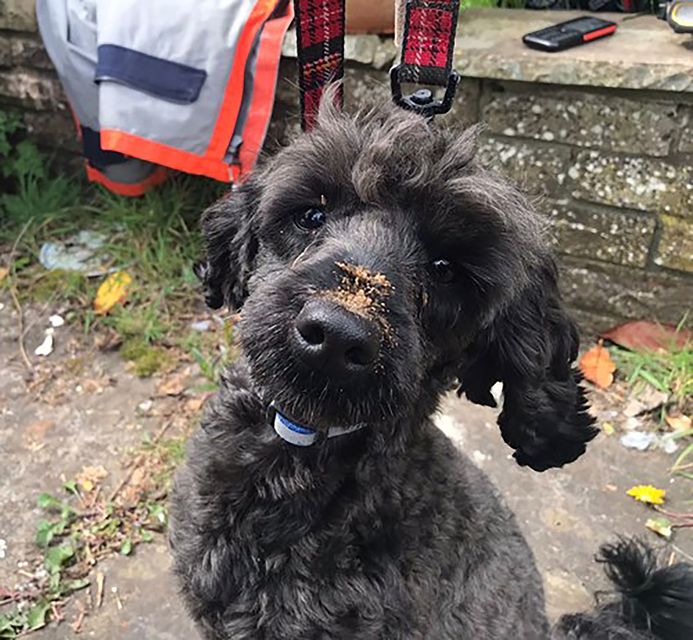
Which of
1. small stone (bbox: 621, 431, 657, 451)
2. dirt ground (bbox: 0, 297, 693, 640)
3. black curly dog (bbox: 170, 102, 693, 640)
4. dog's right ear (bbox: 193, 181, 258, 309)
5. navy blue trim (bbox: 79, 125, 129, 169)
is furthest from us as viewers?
navy blue trim (bbox: 79, 125, 129, 169)

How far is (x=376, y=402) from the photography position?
1.45 meters

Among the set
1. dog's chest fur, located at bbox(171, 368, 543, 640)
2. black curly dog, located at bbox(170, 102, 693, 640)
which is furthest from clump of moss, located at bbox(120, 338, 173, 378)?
dog's chest fur, located at bbox(171, 368, 543, 640)

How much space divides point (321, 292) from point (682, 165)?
235 centimetres

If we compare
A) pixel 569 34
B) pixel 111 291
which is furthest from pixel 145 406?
pixel 569 34

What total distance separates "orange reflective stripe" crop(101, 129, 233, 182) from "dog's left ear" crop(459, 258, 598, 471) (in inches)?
79.5

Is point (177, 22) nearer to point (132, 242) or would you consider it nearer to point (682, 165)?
point (132, 242)

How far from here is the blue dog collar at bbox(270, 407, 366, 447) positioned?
1.67 metres

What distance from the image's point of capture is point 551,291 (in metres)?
1.76

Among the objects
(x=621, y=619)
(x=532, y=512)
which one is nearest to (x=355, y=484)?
(x=621, y=619)

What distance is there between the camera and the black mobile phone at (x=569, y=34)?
328 centimetres

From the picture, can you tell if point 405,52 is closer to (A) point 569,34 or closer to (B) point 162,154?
(A) point 569,34

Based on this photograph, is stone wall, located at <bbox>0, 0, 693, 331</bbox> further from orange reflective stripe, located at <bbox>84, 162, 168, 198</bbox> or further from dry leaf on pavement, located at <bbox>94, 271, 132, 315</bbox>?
dry leaf on pavement, located at <bbox>94, 271, 132, 315</bbox>

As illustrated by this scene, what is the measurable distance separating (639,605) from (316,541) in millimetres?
882

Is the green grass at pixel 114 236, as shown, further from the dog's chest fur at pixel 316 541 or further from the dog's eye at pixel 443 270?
the dog's eye at pixel 443 270
